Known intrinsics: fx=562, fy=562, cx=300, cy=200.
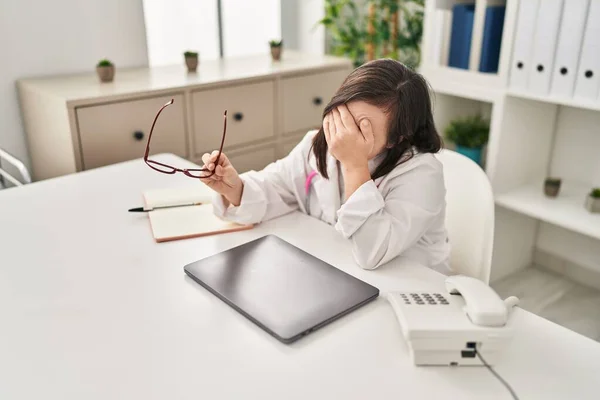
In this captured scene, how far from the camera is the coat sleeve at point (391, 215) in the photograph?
1021 millimetres

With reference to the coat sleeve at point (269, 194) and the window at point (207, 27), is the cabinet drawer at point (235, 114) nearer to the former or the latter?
the window at point (207, 27)

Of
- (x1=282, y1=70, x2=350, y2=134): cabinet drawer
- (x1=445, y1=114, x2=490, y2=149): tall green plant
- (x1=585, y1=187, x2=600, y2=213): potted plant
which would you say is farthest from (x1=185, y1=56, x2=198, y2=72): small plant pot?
(x1=585, y1=187, x2=600, y2=213): potted plant

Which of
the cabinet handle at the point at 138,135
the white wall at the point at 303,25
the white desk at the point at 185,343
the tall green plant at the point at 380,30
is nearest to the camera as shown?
the white desk at the point at 185,343

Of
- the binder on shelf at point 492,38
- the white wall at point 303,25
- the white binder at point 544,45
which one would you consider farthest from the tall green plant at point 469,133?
the white wall at point 303,25

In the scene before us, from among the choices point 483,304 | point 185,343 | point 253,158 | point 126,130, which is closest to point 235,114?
point 253,158

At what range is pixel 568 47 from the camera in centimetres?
177

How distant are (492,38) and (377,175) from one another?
1.12 meters

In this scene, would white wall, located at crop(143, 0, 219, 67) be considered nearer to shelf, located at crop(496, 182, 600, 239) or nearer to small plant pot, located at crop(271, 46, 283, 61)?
small plant pot, located at crop(271, 46, 283, 61)

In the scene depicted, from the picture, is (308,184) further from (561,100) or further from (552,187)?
(552,187)

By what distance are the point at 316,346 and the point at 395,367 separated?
4.6 inches

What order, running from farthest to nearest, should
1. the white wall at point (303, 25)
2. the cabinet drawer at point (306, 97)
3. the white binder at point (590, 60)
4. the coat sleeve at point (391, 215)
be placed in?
the white wall at point (303, 25)
the cabinet drawer at point (306, 97)
the white binder at point (590, 60)
the coat sleeve at point (391, 215)

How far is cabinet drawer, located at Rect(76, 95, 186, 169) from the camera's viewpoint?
1722 millimetres

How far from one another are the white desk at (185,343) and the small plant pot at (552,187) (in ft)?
4.13

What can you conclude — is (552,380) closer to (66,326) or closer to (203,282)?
(203,282)
